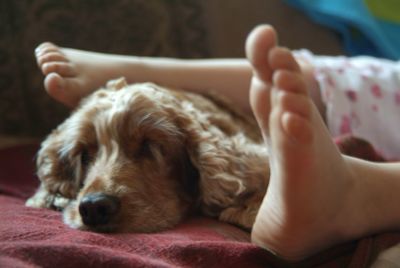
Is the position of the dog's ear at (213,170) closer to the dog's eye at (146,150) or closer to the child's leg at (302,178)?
the dog's eye at (146,150)

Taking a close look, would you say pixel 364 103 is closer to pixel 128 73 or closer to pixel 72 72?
pixel 128 73

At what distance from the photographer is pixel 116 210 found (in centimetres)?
128

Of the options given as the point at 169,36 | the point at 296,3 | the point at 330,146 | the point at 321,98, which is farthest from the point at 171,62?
the point at 330,146

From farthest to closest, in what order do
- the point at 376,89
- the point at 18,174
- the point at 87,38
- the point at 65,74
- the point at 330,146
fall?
1. the point at 87,38
2. the point at 376,89
3. the point at 18,174
4. the point at 65,74
5. the point at 330,146

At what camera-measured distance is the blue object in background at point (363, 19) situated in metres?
2.28

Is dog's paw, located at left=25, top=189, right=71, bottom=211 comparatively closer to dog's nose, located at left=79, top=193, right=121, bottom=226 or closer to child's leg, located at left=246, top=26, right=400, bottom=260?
dog's nose, located at left=79, top=193, right=121, bottom=226

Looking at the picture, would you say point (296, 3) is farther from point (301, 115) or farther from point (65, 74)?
point (301, 115)

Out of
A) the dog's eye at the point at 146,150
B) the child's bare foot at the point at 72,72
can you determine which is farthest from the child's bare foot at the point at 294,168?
the child's bare foot at the point at 72,72

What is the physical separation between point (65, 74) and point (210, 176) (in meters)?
0.56

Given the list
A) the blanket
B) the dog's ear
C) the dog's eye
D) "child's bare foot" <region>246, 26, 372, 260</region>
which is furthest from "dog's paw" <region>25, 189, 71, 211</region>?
"child's bare foot" <region>246, 26, 372, 260</region>

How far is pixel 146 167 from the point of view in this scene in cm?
143

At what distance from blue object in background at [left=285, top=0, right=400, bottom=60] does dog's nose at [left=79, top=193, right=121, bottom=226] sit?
1.38 meters

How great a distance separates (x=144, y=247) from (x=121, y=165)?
32cm

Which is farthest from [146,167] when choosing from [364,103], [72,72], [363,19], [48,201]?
[363,19]
